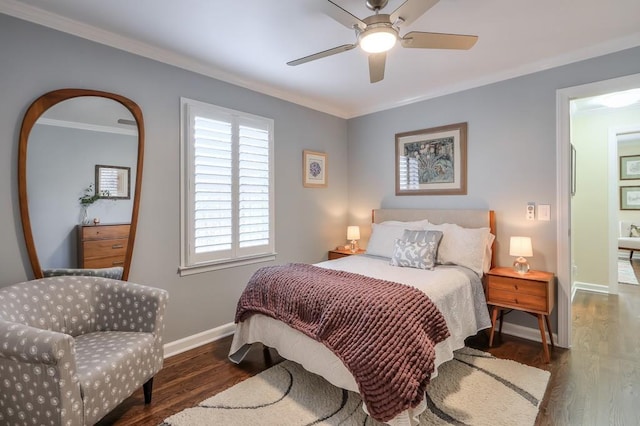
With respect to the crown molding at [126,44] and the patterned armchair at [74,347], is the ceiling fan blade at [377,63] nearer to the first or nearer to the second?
the crown molding at [126,44]

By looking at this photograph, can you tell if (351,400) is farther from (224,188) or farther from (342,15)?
(342,15)

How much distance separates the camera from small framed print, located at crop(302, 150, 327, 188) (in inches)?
159

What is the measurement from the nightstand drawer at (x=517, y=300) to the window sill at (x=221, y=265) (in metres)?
2.29

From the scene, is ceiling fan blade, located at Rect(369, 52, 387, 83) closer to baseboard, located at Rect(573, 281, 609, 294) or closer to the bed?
the bed

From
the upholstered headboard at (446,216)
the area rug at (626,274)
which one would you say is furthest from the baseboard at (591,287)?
the upholstered headboard at (446,216)

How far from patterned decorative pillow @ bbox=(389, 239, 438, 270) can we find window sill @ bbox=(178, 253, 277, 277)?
4.62ft

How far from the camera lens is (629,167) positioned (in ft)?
21.7

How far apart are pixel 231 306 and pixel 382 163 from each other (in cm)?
257

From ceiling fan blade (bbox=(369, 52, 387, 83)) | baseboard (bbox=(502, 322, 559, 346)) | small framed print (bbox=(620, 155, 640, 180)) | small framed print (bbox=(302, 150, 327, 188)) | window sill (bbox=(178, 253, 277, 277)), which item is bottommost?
baseboard (bbox=(502, 322, 559, 346))

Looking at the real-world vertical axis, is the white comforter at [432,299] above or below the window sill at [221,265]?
below

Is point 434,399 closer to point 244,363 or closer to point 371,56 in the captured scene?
point 244,363

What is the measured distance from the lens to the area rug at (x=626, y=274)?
5.07 metres

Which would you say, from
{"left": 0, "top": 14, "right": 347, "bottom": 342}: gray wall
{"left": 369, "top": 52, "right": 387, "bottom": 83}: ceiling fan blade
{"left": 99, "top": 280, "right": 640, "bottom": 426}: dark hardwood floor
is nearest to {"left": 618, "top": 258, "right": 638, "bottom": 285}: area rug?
{"left": 99, "top": 280, "right": 640, "bottom": 426}: dark hardwood floor

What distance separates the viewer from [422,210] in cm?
376
